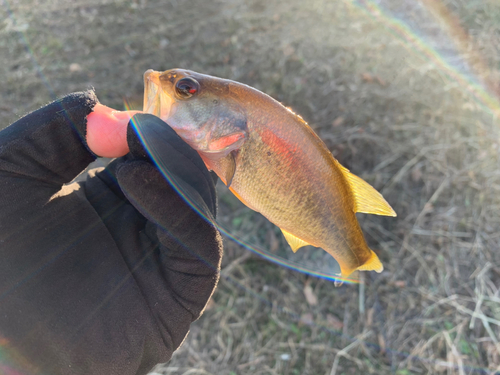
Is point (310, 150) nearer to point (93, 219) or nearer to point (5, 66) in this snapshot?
point (93, 219)

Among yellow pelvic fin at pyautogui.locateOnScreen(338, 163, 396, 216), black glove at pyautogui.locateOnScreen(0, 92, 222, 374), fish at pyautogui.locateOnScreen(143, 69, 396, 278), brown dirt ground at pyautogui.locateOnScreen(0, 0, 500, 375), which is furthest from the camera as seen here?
brown dirt ground at pyautogui.locateOnScreen(0, 0, 500, 375)

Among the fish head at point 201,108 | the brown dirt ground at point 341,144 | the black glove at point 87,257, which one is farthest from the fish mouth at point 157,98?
the brown dirt ground at point 341,144

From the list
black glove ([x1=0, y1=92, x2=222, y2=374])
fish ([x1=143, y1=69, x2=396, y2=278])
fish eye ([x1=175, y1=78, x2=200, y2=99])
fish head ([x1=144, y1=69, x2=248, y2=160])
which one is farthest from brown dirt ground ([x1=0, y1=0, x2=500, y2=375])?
fish eye ([x1=175, y1=78, x2=200, y2=99])

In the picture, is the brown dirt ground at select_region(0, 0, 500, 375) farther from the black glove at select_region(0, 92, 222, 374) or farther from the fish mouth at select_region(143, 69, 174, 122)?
the fish mouth at select_region(143, 69, 174, 122)

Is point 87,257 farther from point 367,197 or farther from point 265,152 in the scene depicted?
point 367,197

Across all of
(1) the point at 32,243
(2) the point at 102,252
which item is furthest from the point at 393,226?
(1) the point at 32,243

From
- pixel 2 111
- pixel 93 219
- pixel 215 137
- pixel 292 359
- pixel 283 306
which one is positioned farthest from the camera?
pixel 2 111

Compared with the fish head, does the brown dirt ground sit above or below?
below
